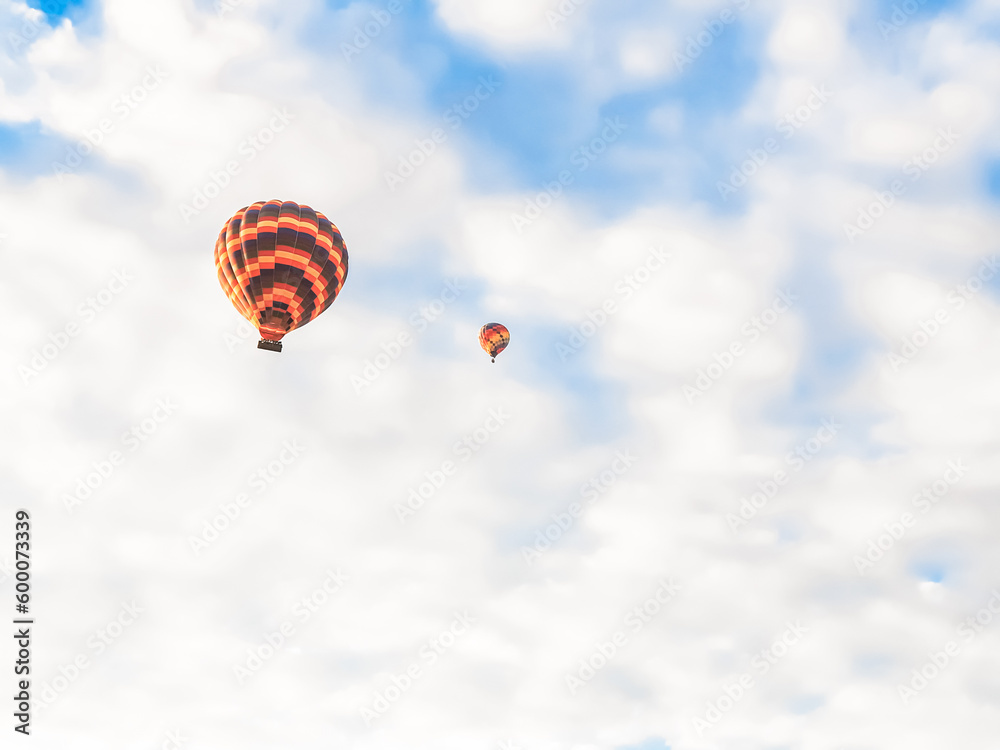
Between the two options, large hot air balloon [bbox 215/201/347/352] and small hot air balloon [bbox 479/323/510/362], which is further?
small hot air balloon [bbox 479/323/510/362]

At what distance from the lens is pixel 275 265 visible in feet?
197

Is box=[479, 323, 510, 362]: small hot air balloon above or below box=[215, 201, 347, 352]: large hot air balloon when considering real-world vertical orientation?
above

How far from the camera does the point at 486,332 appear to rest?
303ft

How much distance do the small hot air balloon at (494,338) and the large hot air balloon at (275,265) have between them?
30.9 m

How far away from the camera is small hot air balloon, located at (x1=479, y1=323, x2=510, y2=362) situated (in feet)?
301

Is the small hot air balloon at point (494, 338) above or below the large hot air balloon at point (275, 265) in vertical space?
above

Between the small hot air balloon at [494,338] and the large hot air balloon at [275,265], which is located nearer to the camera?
the large hot air balloon at [275,265]

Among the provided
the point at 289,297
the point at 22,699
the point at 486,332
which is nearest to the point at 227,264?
the point at 289,297

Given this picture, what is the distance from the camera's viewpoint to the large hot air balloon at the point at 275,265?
6016cm

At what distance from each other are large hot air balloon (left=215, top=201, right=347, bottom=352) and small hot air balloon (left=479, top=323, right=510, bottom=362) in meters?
30.9

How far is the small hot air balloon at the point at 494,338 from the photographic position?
91875mm

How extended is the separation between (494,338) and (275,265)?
113 feet

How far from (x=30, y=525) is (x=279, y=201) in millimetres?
23439

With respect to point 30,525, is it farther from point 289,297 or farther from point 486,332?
point 486,332
